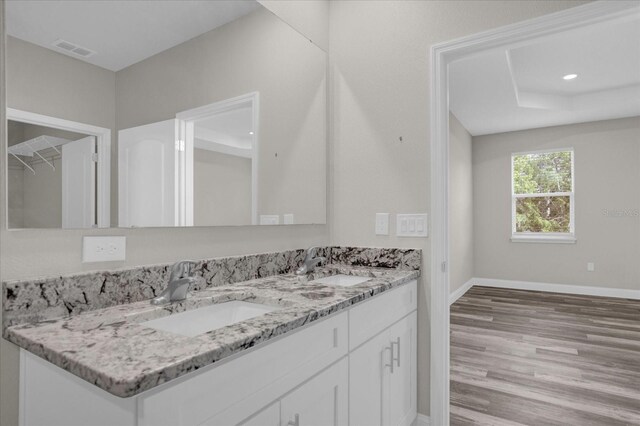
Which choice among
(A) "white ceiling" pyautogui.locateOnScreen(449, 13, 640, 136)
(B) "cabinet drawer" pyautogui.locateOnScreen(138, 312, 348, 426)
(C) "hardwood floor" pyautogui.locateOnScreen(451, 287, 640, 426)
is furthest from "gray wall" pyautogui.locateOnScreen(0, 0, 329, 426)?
(A) "white ceiling" pyautogui.locateOnScreen(449, 13, 640, 136)

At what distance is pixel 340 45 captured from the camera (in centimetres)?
232

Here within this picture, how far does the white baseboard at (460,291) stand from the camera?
16.5 ft

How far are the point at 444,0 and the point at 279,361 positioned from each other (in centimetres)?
192

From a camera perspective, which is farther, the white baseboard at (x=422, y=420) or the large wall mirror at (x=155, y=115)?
the white baseboard at (x=422, y=420)

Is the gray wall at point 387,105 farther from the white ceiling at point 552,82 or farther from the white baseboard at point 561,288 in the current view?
the white baseboard at point 561,288

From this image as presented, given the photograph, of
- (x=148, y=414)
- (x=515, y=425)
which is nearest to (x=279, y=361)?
(x=148, y=414)

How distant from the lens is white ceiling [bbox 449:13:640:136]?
11.0 feet

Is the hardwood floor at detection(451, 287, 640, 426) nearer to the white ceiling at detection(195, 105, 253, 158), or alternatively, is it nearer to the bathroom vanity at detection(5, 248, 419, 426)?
the bathroom vanity at detection(5, 248, 419, 426)

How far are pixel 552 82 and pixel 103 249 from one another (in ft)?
16.2

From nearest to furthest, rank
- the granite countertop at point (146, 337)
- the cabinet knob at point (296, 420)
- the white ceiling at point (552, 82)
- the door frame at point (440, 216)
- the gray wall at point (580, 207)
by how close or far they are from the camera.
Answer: the granite countertop at point (146, 337)
the cabinet knob at point (296, 420)
the door frame at point (440, 216)
the white ceiling at point (552, 82)
the gray wall at point (580, 207)

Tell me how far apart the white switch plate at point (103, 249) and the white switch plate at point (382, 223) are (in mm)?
1313

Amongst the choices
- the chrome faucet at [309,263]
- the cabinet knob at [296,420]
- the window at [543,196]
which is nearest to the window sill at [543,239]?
the window at [543,196]

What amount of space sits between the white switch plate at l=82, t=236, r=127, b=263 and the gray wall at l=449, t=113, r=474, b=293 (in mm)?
4069

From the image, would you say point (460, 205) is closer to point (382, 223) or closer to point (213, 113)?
point (382, 223)
